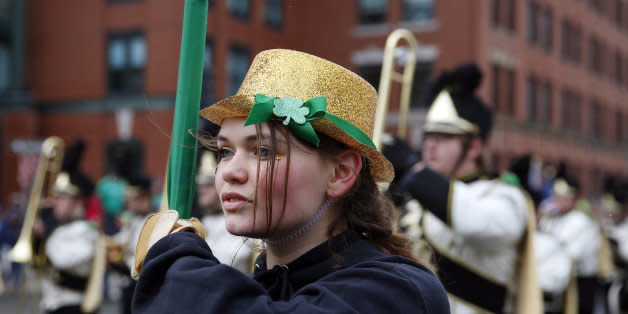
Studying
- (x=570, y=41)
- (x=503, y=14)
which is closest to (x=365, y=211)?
(x=503, y=14)

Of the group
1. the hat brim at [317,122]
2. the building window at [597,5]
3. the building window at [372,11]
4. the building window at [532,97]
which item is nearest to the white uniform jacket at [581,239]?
the hat brim at [317,122]

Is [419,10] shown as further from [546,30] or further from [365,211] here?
[365,211]

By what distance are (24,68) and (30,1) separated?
2.31m

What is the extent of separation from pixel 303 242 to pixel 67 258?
21.4 ft

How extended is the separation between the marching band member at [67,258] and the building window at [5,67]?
17.7 metres

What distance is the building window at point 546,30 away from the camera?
103ft

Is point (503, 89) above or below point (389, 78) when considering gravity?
below

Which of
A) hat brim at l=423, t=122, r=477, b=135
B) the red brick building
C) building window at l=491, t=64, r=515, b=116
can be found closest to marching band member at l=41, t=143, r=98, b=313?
hat brim at l=423, t=122, r=477, b=135

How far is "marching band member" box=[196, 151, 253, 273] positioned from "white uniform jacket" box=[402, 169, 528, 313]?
257 cm

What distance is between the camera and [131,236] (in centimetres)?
959

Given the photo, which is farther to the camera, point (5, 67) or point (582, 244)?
point (5, 67)

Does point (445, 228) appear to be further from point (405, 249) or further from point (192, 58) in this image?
point (192, 58)

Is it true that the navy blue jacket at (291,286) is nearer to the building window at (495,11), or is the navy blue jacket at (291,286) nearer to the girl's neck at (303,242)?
the girl's neck at (303,242)

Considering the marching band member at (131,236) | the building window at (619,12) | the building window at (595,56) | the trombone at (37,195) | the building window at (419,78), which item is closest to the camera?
the trombone at (37,195)
